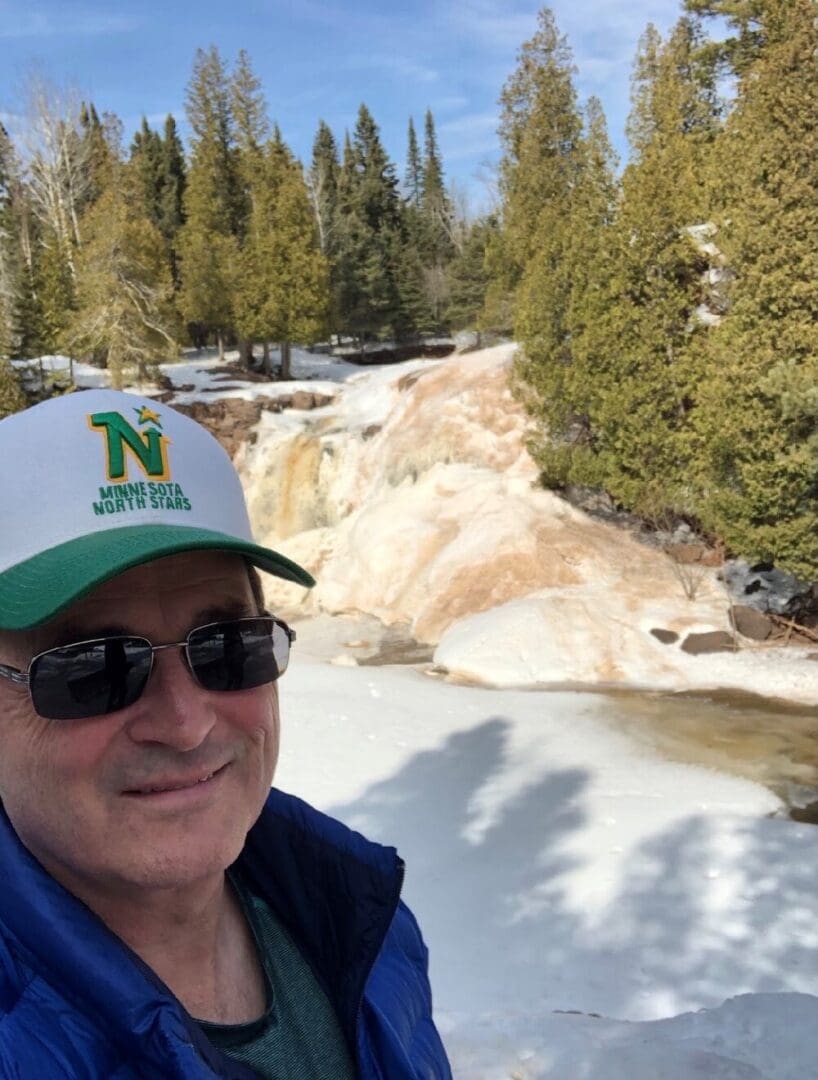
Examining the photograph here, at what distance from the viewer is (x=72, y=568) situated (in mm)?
1302

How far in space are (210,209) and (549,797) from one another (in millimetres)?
31336

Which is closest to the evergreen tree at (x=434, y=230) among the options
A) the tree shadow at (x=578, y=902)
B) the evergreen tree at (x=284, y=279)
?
the evergreen tree at (x=284, y=279)

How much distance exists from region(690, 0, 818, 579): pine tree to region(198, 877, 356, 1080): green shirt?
33.0 ft

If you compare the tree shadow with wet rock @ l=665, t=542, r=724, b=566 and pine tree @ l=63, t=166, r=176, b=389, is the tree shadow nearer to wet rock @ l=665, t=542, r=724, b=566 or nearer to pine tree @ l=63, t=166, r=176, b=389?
wet rock @ l=665, t=542, r=724, b=566

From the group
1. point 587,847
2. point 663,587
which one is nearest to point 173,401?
point 663,587

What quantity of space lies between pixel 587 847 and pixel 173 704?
242 inches

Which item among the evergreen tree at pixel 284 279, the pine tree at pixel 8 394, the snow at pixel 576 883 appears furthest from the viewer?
the evergreen tree at pixel 284 279

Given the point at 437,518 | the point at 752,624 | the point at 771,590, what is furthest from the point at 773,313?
the point at 437,518

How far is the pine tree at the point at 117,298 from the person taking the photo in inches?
987

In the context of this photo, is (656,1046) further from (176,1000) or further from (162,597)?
(162,597)

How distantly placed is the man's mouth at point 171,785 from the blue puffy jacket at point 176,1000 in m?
0.18

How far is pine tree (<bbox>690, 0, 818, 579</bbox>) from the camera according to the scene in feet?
34.5

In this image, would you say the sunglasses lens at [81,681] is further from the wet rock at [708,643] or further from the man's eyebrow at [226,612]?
the wet rock at [708,643]

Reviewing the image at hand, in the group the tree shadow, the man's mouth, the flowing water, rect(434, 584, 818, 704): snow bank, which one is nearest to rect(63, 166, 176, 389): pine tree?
rect(434, 584, 818, 704): snow bank
